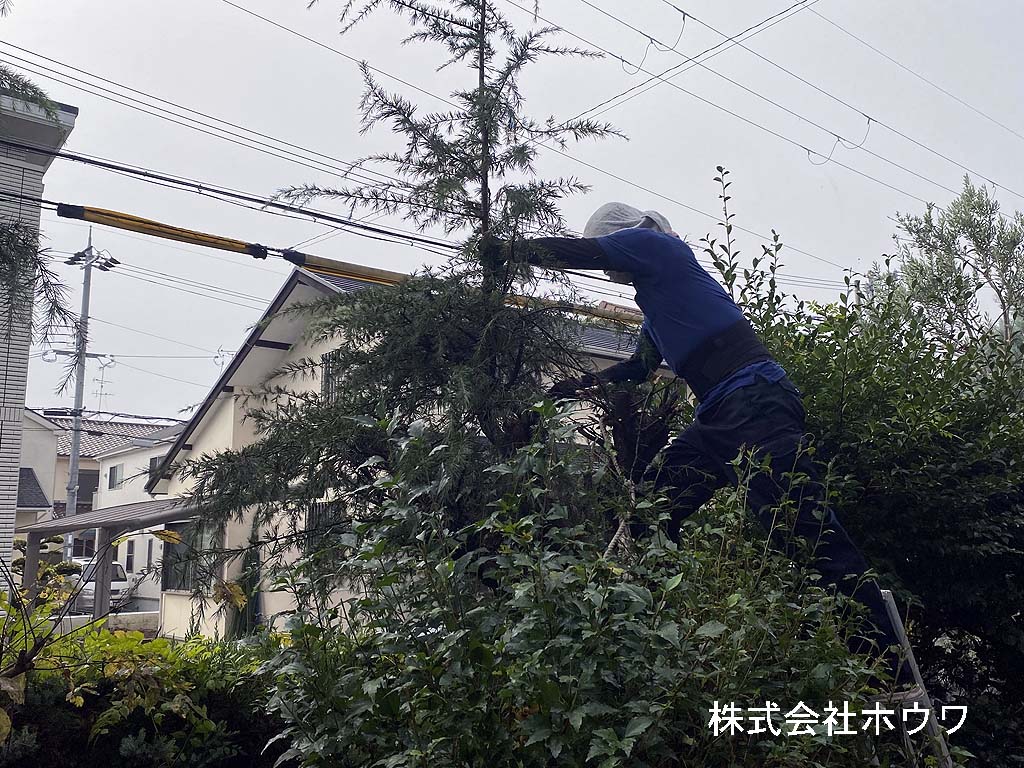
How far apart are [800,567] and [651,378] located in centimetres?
121

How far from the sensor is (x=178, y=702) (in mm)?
2512

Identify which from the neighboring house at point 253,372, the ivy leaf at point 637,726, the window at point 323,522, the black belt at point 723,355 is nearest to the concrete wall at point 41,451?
the neighboring house at point 253,372

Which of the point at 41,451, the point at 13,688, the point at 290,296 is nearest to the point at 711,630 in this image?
the point at 13,688

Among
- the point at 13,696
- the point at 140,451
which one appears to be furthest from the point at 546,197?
the point at 140,451

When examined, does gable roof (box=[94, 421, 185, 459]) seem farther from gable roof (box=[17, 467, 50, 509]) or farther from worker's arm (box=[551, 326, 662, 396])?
worker's arm (box=[551, 326, 662, 396])

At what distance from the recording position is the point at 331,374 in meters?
3.11

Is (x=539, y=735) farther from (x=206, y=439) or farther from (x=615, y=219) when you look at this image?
(x=206, y=439)

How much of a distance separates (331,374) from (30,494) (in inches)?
1274

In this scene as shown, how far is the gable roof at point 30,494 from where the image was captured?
30.0 metres

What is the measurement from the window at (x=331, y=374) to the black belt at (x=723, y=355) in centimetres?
125

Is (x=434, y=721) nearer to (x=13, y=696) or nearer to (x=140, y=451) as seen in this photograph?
(x=13, y=696)

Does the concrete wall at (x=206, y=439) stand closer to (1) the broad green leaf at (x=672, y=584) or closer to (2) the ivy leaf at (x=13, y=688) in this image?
(2) the ivy leaf at (x=13, y=688)

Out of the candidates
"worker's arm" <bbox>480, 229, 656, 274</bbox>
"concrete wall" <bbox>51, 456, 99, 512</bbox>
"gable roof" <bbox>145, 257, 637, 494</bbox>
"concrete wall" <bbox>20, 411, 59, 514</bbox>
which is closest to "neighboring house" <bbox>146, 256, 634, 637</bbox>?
"gable roof" <bbox>145, 257, 637, 494</bbox>

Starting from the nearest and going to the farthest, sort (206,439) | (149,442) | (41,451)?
(206,439), (149,442), (41,451)
